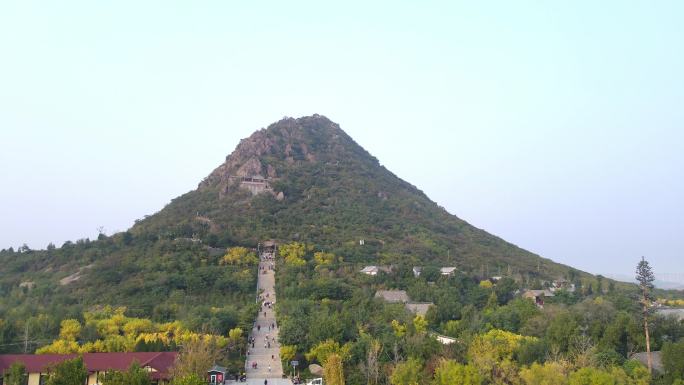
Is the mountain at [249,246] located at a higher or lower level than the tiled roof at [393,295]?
higher

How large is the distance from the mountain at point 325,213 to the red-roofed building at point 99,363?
100 feet

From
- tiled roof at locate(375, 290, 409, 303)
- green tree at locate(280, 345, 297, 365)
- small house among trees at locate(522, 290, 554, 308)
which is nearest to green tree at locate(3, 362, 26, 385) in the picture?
green tree at locate(280, 345, 297, 365)

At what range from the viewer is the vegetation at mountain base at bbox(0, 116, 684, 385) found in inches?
1192

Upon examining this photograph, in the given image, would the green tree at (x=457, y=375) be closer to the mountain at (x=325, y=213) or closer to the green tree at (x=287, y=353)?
the green tree at (x=287, y=353)

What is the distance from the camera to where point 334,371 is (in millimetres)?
28750

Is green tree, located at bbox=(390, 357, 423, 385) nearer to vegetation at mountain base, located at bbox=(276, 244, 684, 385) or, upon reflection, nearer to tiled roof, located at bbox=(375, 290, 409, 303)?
vegetation at mountain base, located at bbox=(276, 244, 684, 385)

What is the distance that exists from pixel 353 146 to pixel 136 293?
231 ft

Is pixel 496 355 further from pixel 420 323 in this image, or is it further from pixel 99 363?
pixel 99 363

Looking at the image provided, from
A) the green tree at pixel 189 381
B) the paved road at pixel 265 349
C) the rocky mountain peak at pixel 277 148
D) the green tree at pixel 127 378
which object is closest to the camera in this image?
the green tree at pixel 189 381

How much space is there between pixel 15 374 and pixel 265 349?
14.7 m

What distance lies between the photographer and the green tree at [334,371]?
2875cm

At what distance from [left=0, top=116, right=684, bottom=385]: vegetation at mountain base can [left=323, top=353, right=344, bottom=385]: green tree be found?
0.23 feet

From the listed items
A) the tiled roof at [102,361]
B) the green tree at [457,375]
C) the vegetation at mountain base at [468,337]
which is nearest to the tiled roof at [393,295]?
the vegetation at mountain base at [468,337]

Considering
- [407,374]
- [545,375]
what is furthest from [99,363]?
[545,375]
